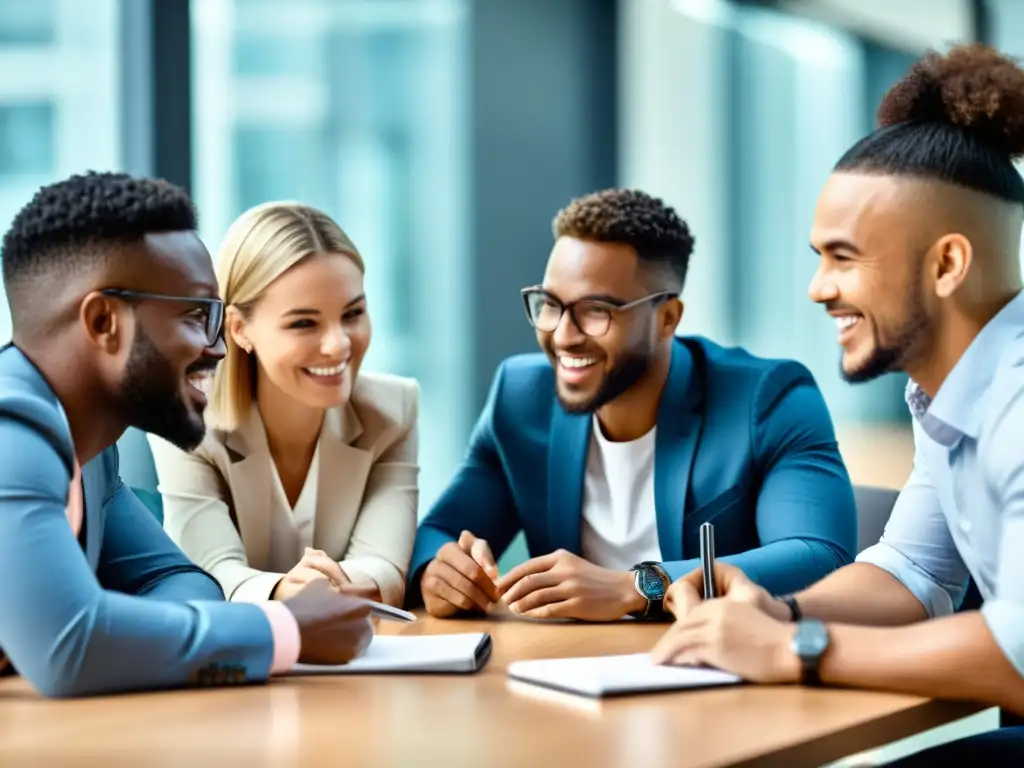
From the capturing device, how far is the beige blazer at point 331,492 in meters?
2.55

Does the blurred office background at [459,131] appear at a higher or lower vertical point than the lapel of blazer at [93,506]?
higher

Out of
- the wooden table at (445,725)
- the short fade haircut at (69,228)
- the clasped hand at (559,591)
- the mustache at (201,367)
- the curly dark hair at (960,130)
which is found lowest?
the wooden table at (445,725)

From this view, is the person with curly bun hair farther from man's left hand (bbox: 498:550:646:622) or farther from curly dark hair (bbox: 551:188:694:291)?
curly dark hair (bbox: 551:188:694:291)

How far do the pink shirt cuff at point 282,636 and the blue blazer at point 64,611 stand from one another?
0.4 inches

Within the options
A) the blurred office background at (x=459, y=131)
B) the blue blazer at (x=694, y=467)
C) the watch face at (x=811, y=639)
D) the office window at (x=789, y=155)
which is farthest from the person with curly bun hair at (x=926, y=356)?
the office window at (x=789, y=155)

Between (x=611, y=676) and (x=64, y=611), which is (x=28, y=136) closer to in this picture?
(x=64, y=611)

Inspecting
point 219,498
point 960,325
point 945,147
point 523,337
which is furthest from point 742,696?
point 523,337

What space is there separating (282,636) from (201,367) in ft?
1.42

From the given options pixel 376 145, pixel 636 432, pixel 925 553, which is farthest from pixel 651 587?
pixel 376 145

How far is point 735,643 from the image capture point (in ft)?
6.00

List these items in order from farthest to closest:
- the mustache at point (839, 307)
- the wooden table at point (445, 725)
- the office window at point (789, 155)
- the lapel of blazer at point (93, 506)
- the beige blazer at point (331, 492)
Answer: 1. the office window at point (789, 155)
2. the beige blazer at point (331, 492)
3. the mustache at point (839, 307)
4. the lapel of blazer at point (93, 506)
5. the wooden table at point (445, 725)

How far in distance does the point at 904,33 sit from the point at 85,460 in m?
7.12

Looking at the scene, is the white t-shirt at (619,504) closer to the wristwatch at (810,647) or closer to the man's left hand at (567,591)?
the man's left hand at (567,591)

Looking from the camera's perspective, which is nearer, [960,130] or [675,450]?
[960,130]
